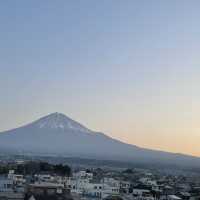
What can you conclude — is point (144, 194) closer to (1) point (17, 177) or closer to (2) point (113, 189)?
(2) point (113, 189)

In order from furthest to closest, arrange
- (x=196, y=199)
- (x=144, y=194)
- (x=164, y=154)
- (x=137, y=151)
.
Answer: (x=164, y=154) → (x=137, y=151) → (x=144, y=194) → (x=196, y=199)

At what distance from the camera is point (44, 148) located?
3147 inches

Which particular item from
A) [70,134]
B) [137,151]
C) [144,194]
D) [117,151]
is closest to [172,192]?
[144,194]

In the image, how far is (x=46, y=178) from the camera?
25.0 meters

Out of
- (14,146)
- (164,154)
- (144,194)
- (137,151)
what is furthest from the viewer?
(164,154)

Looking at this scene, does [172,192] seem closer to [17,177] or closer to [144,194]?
[144,194]

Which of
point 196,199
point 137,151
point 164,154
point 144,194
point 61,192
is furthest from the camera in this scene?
point 164,154

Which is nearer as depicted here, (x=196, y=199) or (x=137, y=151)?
(x=196, y=199)

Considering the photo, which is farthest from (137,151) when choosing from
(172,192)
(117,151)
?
(172,192)

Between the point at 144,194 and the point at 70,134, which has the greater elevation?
the point at 70,134

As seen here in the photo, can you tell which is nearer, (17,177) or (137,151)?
(17,177)

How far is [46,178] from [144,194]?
442 cm

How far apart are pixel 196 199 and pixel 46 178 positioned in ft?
22.4

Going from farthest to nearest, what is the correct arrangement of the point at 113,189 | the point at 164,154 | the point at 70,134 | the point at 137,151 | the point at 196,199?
the point at 164,154
the point at 137,151
the point at 70,134
the point at 113,189
the point at 196,199
